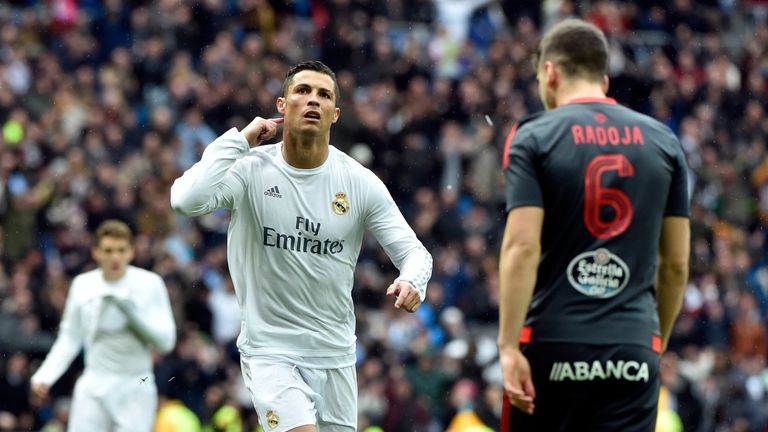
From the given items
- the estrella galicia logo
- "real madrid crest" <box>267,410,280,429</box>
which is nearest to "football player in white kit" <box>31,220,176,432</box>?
"real madrid crest" <box>267,410,280,429</box>

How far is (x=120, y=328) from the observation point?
461 inches

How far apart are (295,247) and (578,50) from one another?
2.59 meters

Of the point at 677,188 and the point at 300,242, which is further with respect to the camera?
the point at 300,242

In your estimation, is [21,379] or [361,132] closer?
[21,379]

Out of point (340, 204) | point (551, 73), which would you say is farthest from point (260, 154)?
point (551, 73)

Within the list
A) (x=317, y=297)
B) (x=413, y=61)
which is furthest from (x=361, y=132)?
(x=317, y=297)

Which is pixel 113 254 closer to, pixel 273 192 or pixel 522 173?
pixel 273 192

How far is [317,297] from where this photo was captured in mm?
7973

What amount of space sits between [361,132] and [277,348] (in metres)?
14.2

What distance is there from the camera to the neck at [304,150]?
8070 millimetres

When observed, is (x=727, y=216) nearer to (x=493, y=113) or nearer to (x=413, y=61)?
(x=493, y=113)

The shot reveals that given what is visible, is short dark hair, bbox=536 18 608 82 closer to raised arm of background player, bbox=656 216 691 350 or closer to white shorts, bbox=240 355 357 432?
raised arm of background player, bbox=656 216 691 350

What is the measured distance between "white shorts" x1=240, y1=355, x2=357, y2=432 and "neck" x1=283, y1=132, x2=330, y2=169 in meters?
1.13

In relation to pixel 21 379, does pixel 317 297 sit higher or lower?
higher
